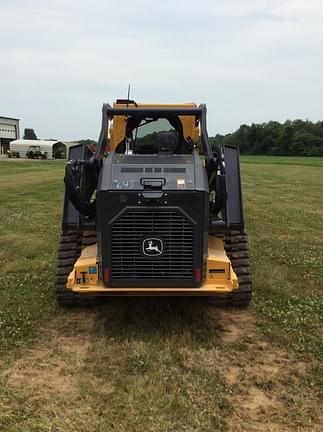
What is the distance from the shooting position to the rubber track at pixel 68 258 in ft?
18.3

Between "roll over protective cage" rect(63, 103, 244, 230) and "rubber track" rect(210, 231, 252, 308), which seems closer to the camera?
"roll over protective cage" rect(63, 103, 244, 230)

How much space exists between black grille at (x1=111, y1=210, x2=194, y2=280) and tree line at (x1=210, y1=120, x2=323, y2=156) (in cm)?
8813

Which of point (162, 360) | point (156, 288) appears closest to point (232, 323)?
point (156, 288)

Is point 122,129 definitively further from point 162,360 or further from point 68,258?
point 162,360

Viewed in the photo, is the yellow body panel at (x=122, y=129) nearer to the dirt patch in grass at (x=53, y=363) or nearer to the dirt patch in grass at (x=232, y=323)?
the dirt patch in grass at (x=232, y=323)

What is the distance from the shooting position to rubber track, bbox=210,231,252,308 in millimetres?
5559

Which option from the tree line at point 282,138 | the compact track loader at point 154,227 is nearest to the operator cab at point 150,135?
the compact track loader at point 154,227

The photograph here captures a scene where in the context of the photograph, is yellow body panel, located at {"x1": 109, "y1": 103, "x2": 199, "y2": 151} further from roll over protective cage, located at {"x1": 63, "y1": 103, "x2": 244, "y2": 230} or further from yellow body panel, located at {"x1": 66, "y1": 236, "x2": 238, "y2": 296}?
yellow body panel, located at {"x1": 66, "y1": 236, "x2": 238, "y2": 296}

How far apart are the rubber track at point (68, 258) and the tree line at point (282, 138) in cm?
8732

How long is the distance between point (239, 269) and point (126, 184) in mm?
1667

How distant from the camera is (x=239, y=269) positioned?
5.60m

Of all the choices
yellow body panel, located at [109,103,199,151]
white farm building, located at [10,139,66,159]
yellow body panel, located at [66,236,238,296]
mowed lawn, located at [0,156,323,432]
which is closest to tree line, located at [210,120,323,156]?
white farm building, located at [10,139,66,159]

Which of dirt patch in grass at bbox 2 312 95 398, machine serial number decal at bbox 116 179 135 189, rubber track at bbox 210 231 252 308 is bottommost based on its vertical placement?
dirt patch in grass at bbox 2 312 95 398

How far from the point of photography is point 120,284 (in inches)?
193
